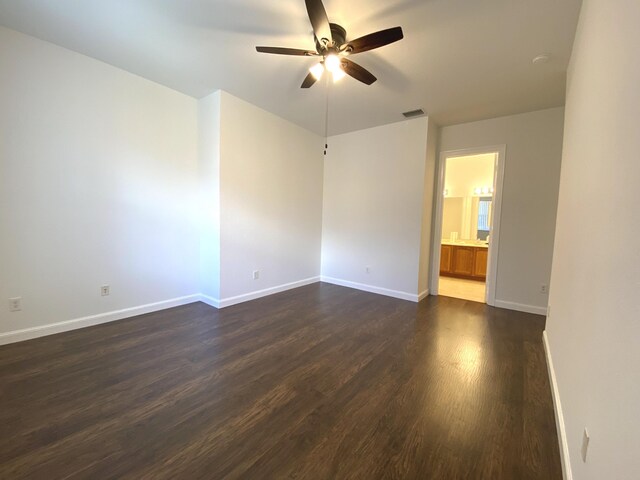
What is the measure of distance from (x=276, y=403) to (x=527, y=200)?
13.5 ft

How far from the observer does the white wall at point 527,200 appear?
11.8ft

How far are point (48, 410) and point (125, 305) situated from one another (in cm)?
162

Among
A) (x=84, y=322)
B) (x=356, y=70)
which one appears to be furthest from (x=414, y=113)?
(x=84, y=322)

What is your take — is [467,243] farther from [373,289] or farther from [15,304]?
[15,304]

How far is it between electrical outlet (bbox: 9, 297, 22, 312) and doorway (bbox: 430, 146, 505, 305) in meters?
5.18

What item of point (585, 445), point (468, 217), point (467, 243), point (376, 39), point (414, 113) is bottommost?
point (585, 445)

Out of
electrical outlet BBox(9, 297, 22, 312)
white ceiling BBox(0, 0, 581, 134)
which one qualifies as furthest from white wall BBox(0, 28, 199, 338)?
white ceiling BBox(0, 0, 581, 134)

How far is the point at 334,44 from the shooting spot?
2.13 m

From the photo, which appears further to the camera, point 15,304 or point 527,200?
point 527,200

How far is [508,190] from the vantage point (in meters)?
3.87

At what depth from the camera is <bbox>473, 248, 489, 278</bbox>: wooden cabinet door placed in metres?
5.62

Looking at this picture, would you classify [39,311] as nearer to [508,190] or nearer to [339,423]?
[339,423]

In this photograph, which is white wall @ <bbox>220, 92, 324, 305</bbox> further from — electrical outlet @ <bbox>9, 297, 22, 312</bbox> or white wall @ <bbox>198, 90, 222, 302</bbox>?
electrical outlet @ <bbox>9, 297, 22, 312</bbox>

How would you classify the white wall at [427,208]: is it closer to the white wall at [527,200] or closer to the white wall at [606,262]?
the white wall at [527,200]
